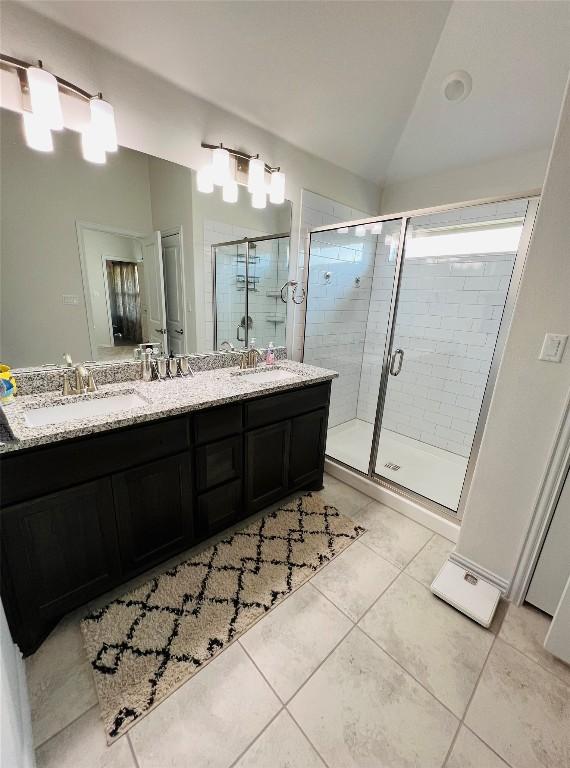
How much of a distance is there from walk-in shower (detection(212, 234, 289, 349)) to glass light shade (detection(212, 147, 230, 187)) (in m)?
0.35

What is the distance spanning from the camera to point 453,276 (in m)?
2.66

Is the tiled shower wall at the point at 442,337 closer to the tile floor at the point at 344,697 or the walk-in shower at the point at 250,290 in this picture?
the walk-in shower at the point at 250,290

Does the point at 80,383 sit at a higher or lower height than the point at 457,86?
lower

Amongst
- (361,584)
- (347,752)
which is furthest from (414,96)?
(347,752)

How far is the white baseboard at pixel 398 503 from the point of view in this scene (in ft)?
6.20

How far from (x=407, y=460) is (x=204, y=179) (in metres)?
2.54

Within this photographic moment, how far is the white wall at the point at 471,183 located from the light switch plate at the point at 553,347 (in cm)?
115

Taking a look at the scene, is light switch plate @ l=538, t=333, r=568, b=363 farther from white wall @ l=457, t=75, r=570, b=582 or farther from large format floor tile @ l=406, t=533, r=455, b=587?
large format floor tile @ l=406, t=533, r=455, b=587

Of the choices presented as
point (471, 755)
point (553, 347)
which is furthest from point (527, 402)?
point (471, 755)

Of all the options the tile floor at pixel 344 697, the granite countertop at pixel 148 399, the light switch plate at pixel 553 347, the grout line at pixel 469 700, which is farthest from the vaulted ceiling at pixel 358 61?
the grout line at pixel 469 700

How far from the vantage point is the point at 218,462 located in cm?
158

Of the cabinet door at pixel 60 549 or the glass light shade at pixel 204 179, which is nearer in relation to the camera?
the cabinet door at pixel 60 549

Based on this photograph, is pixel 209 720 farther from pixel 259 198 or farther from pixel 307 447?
pixel 259 198

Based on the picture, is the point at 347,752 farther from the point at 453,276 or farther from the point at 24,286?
the point at 453,276
